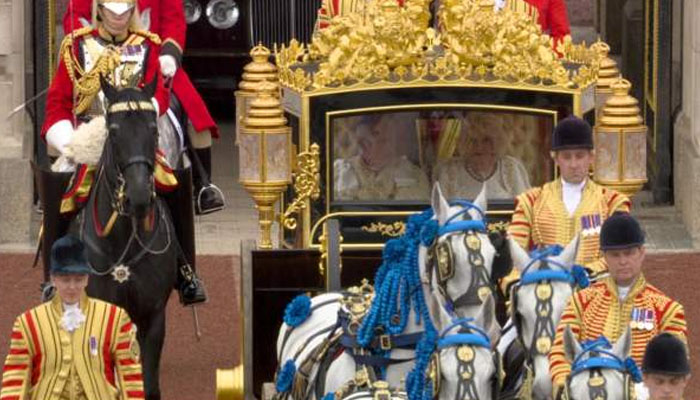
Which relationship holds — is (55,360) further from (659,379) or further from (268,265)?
(659,379)

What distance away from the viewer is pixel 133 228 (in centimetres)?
1334

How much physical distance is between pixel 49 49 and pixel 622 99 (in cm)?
784

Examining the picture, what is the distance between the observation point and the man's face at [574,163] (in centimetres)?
1158

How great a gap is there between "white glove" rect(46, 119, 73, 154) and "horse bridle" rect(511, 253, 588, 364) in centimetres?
434

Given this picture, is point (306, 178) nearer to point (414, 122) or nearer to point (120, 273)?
point (414, 122)

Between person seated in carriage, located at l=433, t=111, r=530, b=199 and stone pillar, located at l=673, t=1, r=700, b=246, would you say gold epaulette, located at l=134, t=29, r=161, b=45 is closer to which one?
person seated in carriage, located at l=433, t=111, r=530, b=199

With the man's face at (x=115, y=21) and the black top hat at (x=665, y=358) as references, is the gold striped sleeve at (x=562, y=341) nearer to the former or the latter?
the black top hat at (x=665, y=358)

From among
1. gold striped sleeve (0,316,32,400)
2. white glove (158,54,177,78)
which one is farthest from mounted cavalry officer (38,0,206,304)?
gold striped sleeve (0,316,32,400)

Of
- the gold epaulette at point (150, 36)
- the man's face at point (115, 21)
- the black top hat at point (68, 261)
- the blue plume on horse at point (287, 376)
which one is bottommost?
the blue plume on horse at point (287, 376)

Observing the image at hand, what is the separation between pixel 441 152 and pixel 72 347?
8.20 ft

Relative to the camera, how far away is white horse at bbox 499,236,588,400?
1001 cm

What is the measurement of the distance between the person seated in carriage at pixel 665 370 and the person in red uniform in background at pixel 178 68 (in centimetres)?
608

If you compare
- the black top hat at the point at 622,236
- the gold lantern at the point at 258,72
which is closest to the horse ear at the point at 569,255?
the black top hat at the point at 622,236

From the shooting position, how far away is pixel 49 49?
1983cm
